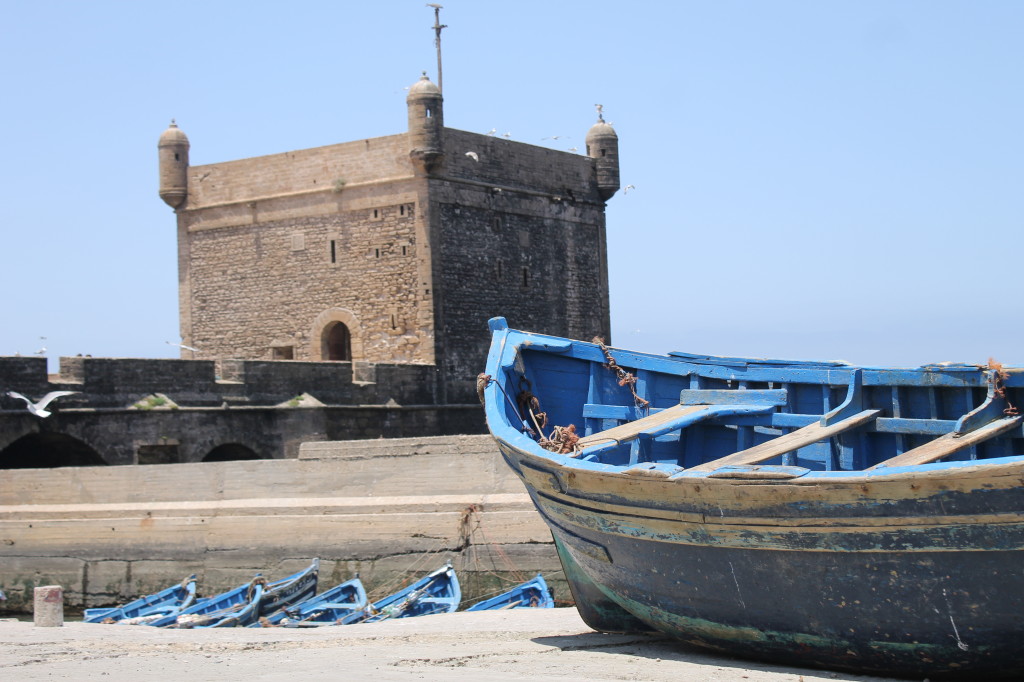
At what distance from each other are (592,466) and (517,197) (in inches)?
850

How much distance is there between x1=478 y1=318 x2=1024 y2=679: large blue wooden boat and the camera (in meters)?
6.00

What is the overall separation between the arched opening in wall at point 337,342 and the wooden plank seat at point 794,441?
21130 millimetres

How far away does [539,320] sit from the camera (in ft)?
Result: 94.5

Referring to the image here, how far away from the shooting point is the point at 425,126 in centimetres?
2623

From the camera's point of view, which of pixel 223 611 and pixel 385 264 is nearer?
pixel 223 611

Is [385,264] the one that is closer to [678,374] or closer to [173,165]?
[173,165]

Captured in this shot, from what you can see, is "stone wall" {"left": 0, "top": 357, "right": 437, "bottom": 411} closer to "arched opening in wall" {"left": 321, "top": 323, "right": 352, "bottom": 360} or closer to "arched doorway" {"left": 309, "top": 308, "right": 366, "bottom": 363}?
"arched doorway" {"left": 309, "top": 308, "right": 366, "bottom": 363}

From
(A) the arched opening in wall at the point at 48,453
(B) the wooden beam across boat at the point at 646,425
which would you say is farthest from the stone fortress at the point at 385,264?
(B) the wooden beam across boat at the point at 646,425

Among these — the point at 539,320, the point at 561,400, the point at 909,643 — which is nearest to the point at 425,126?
the point at 539,320

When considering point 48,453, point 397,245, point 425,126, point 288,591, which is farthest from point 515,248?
point 288,591

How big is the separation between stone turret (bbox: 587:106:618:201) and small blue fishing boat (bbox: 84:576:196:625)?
62.0 feet

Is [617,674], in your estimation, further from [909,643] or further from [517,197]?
[517,197]

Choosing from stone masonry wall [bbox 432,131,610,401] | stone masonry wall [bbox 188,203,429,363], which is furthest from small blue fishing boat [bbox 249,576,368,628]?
stone masonry wall [bbox 188,203,429,363]

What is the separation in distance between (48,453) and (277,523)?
8.24 m
